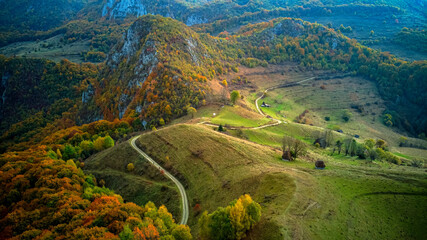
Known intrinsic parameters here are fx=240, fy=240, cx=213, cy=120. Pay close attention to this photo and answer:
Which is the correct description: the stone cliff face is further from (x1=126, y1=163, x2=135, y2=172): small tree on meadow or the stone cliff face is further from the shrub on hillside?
the shrub on hillside

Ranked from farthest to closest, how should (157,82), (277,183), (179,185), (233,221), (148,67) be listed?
1. (148,67)
2. (157,82)
3. (179,185)
4. (277,183)
5. (233,221)

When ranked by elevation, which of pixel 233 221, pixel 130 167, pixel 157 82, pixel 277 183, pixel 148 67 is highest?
pixel 233 221

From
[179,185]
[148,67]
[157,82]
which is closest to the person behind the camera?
[179,185]

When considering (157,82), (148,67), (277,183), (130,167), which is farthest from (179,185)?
(148,67)

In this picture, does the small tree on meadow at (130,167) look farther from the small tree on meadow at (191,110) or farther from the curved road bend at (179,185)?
the small tree on meadow at (191,110)

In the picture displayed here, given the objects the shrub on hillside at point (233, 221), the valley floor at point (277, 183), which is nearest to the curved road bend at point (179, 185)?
the valley floor at point (277, 183)

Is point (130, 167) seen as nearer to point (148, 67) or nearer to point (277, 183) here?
point (277, 183)

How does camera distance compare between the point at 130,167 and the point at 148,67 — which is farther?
the point at 148,67

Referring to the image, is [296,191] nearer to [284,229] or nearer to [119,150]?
[284,229]

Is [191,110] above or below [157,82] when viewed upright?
below

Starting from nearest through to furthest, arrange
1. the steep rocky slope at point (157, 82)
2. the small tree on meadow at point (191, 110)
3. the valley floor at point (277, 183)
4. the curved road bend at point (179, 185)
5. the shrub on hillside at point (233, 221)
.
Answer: the shrub on hillside at point (233, 221) → the valley floor at point (277, 183) → the curved road bend at point (179, 185) → the small tree on meadow at point (191, 110) → the steep rocky slope at point (157, 82)

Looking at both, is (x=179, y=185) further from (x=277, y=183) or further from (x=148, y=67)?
(x=148, y=67)
